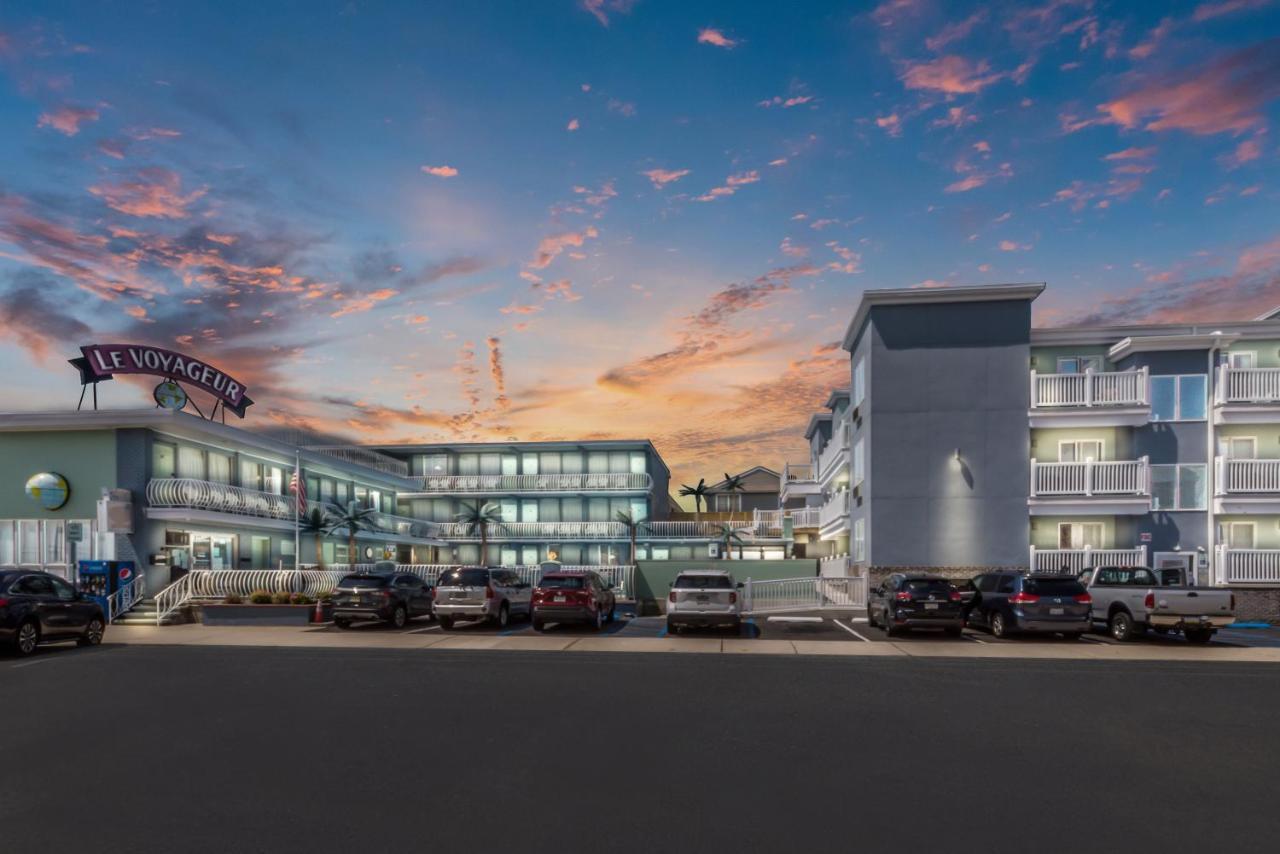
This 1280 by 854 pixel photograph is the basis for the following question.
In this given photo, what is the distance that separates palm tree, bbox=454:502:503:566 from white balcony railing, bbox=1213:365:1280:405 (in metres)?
37.9

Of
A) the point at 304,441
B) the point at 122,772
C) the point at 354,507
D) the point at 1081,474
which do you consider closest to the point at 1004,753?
the point at 122,772

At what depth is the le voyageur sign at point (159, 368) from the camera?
31938 mm

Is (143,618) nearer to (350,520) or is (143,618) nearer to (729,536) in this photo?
(350,520)

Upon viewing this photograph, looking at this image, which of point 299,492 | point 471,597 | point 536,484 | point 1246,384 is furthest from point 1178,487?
point 536,484

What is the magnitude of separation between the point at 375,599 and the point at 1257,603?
95.1ft

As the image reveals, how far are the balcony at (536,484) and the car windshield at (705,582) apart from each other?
32.4 m

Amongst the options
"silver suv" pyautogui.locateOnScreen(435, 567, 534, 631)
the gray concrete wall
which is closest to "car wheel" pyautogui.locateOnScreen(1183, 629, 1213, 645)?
the gray concrete wall

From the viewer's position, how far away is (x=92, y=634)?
20281mm

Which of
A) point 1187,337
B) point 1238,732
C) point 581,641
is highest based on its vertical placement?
point 1187,337

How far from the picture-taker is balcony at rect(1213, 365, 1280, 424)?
30.6 m

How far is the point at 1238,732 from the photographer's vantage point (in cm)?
1010

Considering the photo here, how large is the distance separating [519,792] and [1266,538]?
110ft

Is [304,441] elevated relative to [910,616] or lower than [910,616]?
elevated

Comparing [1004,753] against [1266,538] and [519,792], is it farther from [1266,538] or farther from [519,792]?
[1266,538]
